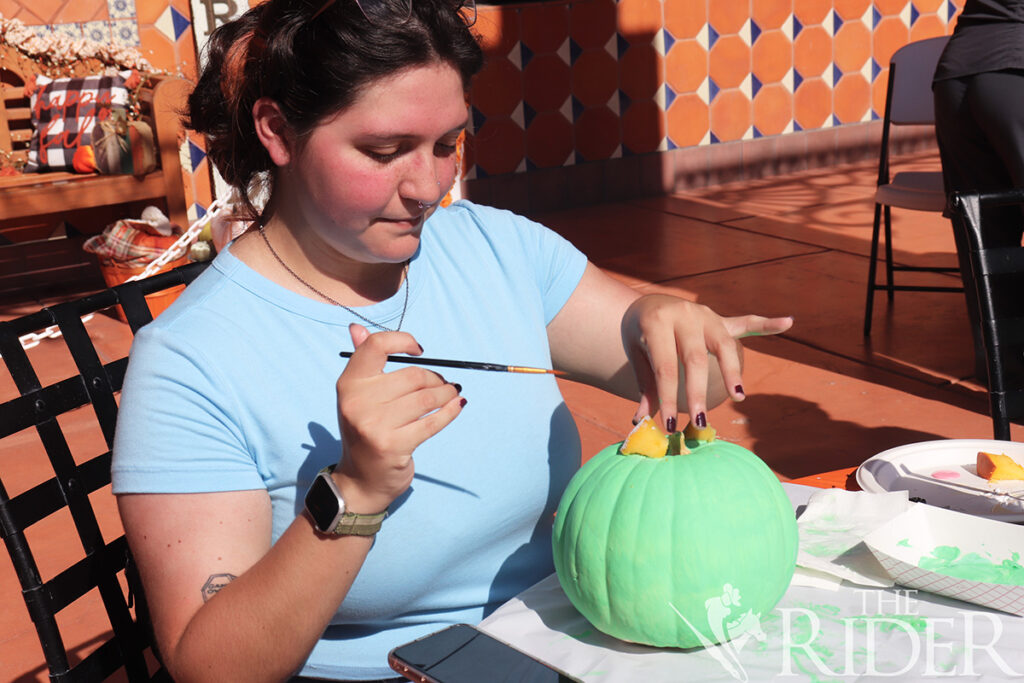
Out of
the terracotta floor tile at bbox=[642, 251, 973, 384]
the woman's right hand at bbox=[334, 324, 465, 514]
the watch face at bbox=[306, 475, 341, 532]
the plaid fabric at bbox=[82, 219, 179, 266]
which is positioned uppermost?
the woman's right hand at bbox=[334, 324, 465, 514]

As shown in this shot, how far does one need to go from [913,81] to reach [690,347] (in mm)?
3265

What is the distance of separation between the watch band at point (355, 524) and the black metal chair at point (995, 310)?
1058 mm

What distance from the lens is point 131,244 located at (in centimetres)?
457

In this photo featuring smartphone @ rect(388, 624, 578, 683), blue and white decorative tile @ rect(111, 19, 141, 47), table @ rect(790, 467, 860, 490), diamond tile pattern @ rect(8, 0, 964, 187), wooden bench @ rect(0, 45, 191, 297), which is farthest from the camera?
diamond tile pattern @ rect(8, 0, 964, 187)

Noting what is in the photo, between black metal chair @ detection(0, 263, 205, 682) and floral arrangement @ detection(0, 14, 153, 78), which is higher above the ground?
floral arrangement @ detection(0, 14, 153, 78)

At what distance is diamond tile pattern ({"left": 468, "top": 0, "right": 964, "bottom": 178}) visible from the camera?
6.09 m

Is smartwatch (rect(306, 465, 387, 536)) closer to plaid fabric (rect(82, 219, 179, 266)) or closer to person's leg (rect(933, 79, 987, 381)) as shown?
person's leg (rect(933, 79, 987, 381))

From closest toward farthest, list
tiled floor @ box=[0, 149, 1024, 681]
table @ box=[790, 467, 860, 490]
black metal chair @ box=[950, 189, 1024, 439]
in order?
table @ box=[790, 467, 860, 490]
black metal chair @ box=[950, 189, 1024, 439]
tiled floor @ box=[0, 149, 1024, 681]

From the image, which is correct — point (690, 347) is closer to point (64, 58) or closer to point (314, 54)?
point (314, 54)

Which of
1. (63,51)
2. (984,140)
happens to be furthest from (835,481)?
(63,51)

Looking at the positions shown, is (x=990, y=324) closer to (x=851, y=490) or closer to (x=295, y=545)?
(x=851, y=490)

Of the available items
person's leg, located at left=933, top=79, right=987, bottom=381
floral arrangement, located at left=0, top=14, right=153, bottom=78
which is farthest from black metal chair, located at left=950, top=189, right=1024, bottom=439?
floral arrangement, located at left=0, top=14, right=153, bottom=78

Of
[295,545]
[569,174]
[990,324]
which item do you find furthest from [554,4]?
[295,545]

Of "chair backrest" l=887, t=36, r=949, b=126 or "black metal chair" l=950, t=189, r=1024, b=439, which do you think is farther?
"chair backrest" l=887, t=36, r=949, b=126
